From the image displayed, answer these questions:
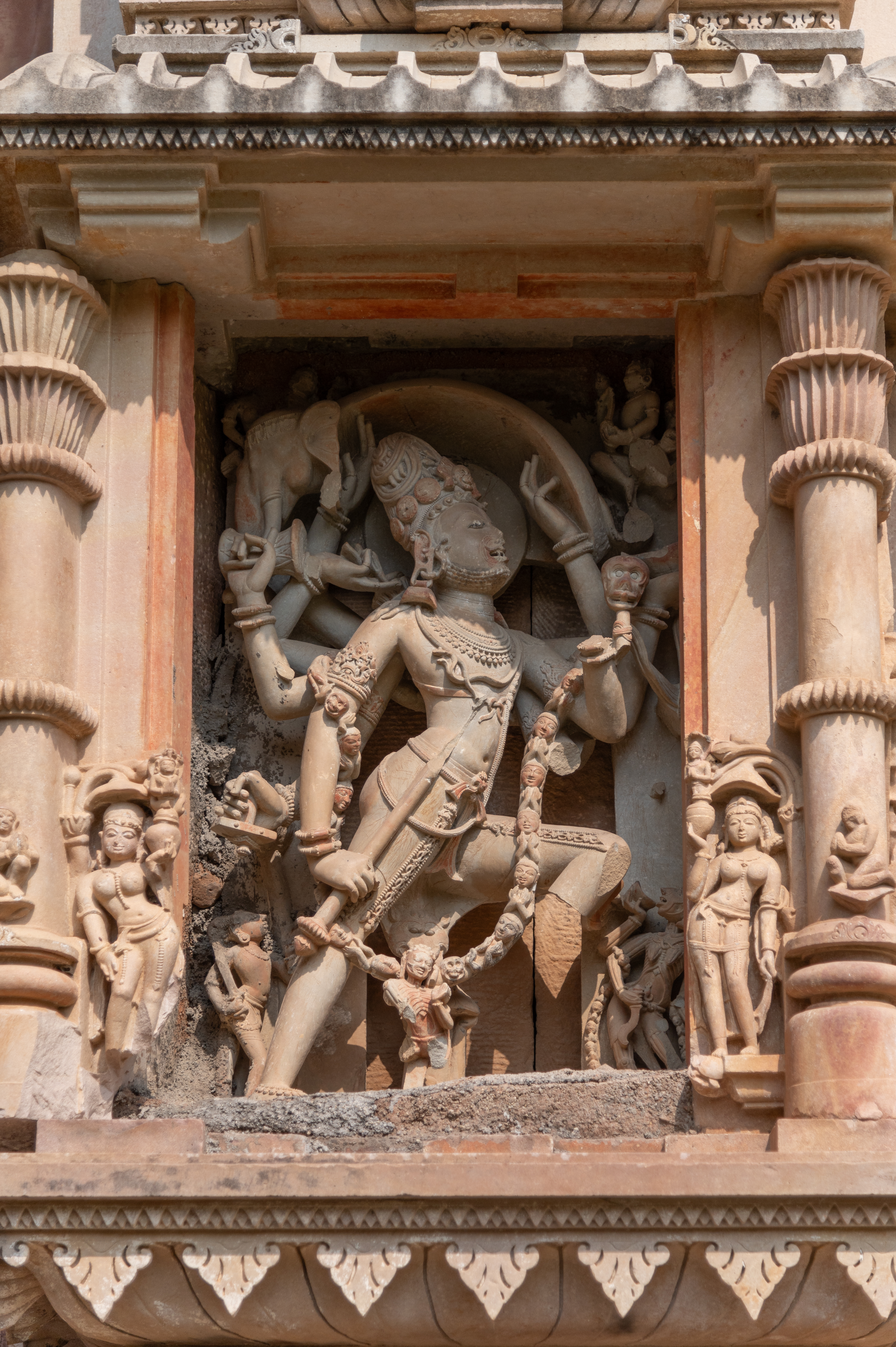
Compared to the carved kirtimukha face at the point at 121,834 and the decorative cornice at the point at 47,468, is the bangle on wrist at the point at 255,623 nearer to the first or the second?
the decorative cornice at the point at 47,468

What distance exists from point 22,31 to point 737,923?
4.90 metres

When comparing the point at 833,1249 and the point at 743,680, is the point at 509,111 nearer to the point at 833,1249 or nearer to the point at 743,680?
the point at 743,680

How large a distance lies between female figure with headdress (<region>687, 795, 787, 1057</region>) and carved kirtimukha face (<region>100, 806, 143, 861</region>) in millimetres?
1861

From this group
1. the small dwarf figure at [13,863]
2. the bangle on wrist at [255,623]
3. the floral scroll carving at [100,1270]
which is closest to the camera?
the floral scroll carving at [100,1270]

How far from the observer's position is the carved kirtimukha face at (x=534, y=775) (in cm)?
853

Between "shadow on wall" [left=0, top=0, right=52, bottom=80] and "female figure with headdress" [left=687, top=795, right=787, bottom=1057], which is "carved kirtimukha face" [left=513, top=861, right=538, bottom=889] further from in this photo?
"shadow on wall" [left=0, top=0, right=52, bottom=80]

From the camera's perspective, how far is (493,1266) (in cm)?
682

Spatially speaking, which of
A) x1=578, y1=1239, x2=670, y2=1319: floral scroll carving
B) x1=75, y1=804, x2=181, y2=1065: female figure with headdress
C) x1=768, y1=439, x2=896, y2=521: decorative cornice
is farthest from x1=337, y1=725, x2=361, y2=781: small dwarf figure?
x1=578, y1=1239, x2=670, y2=1319: floral scroll carving

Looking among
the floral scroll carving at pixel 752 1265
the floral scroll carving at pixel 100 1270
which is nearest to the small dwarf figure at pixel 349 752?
the floral scroll carving at pixel 100 1270

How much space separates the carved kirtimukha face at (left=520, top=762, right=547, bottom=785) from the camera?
853 cm

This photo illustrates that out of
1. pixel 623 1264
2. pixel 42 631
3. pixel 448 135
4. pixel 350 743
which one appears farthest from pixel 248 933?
pixel 448 135

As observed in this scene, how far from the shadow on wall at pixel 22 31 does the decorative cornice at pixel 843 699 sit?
432 cm

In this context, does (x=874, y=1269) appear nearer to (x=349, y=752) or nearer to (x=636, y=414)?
(x=349, y=752)

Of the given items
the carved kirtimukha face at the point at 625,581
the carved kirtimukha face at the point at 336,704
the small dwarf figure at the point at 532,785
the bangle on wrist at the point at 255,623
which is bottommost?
the small dwarf figure at the point at 532,785
